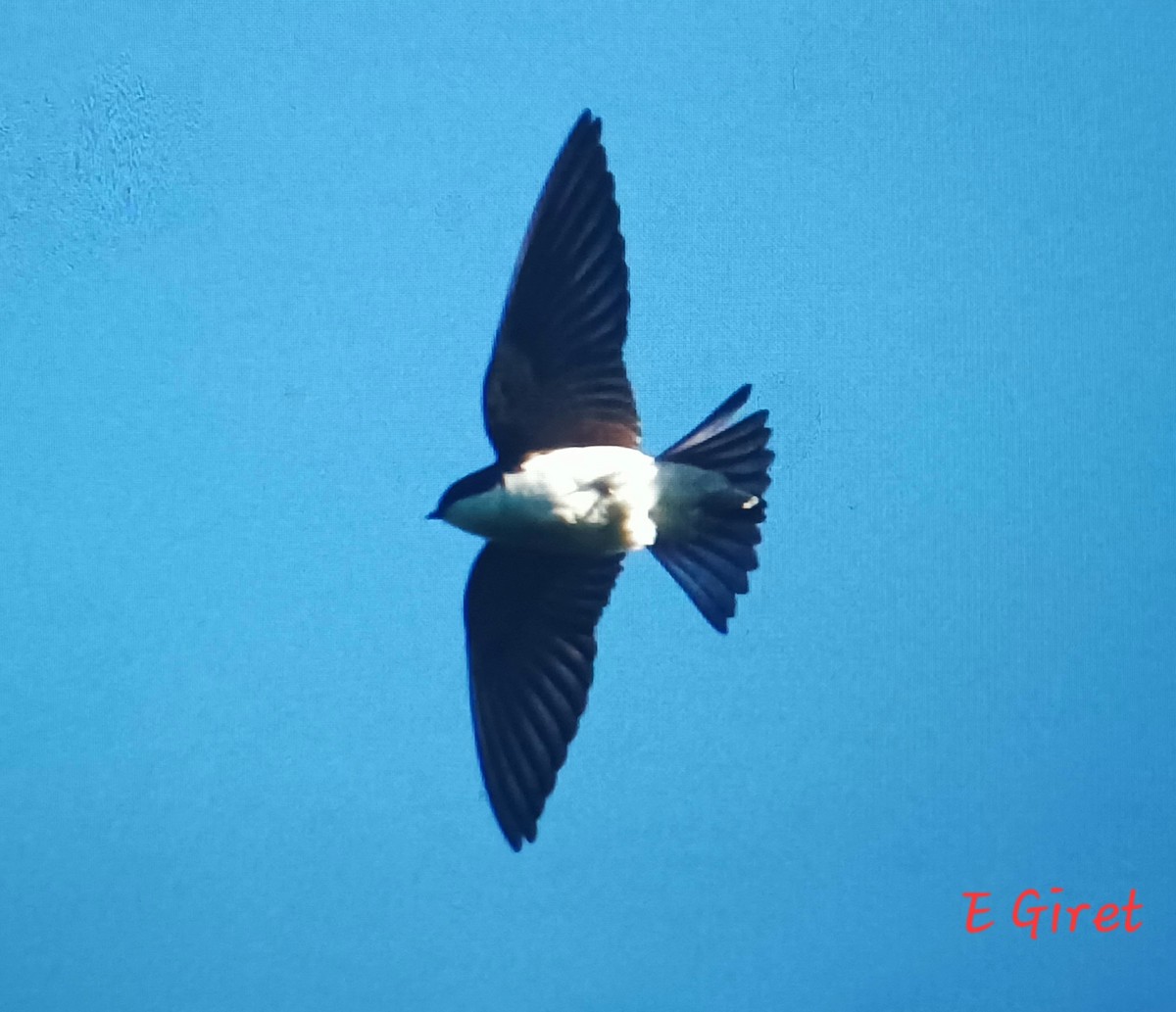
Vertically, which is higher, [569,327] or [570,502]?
[569,327]

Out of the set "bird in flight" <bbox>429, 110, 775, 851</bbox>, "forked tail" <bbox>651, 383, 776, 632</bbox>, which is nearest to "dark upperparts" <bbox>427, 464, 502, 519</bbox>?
"bird in flight" <bbox>429, 110, 775, 851</bbox>

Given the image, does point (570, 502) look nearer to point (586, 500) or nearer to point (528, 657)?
point (586, 500)

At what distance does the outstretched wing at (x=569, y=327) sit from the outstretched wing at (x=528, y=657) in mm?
85

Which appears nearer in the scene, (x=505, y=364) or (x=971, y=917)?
(x=505, y=364)

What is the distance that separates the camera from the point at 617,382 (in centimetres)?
99

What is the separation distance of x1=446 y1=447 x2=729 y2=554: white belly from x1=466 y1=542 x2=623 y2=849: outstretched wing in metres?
0.04

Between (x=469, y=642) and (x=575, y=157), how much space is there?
0.34 meters

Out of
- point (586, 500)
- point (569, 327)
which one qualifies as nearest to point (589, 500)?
point (586, 500)

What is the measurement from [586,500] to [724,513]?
98 millimetres

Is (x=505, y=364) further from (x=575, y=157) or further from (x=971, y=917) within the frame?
(x=971, y=917)

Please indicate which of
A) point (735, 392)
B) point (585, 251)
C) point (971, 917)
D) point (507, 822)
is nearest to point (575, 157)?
point (585, 251)

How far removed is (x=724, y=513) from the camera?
0.99m

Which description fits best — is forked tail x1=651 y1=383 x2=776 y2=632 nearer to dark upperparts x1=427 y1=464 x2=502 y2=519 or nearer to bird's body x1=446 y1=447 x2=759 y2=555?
bird's body x1=446 y1=447 x2=759 y2=555

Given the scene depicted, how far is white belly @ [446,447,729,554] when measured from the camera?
3.15ft
